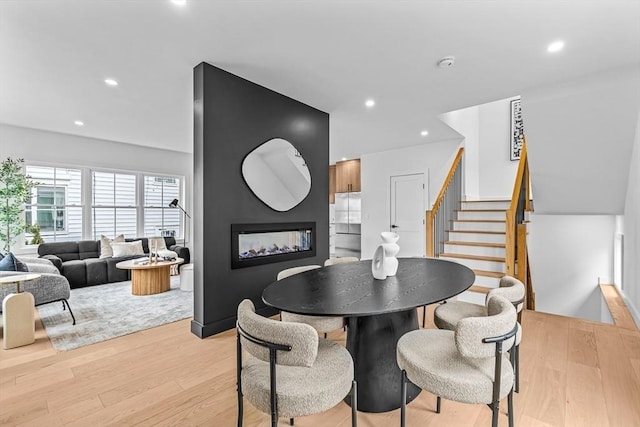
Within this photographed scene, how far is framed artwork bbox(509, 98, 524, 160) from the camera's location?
19.1 feet

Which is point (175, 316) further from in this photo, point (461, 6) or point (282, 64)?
point (461, 6)

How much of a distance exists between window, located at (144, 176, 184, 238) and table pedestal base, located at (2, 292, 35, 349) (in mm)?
3838

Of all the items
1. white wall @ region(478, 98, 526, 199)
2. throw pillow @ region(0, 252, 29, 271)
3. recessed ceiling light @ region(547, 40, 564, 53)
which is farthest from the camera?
white wall @ region(478, 98, 526, 199)

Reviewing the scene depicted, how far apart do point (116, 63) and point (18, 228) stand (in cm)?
375

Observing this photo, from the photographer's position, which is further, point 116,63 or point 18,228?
point 18,228

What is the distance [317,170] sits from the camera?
421 cm

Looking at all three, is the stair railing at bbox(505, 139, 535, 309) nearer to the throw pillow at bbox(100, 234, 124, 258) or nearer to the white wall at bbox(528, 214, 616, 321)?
the white wall at bbox(528, 214, 616, 321)

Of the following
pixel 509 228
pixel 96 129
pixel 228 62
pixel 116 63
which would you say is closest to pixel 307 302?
pixel 228 62

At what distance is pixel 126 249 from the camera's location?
18.1ft

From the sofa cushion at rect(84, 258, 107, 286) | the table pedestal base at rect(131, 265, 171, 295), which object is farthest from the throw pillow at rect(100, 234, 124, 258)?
the table pedestal base at rect(131, 265, 171, 295)

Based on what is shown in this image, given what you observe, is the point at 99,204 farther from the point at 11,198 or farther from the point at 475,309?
the point at 475,309

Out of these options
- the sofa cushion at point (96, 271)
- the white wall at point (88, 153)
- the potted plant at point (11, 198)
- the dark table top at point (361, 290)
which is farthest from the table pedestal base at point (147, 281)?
the dark table top at point (361, 290)

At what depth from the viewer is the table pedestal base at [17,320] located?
273 centimetres

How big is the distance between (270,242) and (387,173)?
386cm
